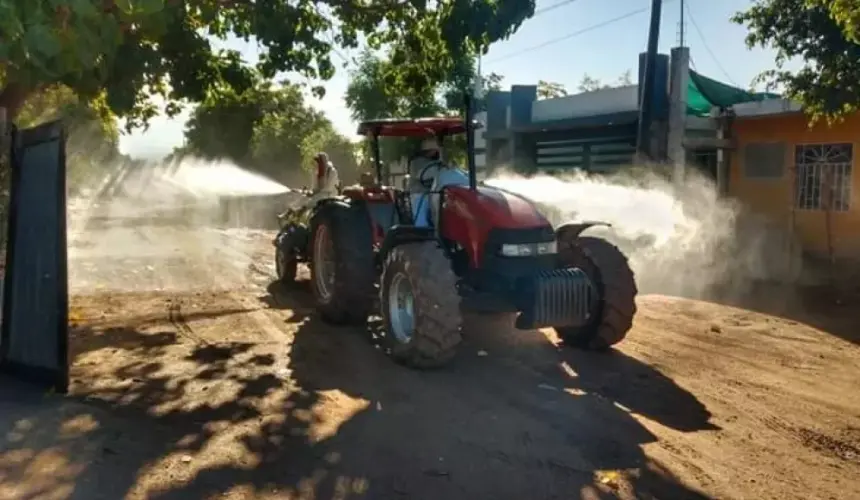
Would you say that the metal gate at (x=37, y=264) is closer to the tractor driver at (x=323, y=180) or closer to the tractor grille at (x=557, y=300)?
the tractor grille at (x=557, y=300)

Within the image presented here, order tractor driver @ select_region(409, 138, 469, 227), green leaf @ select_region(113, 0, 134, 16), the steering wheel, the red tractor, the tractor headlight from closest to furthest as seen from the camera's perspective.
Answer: green leaf @ select_region(113, 0, 134, 16) < the red tractor < the tractor headlight < tractor driver @ select_region(409, 138, 469, 227) < the steering wheel

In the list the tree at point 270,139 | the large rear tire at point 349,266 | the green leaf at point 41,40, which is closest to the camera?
the green leaf at point 41,40

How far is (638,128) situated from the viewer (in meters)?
19.5

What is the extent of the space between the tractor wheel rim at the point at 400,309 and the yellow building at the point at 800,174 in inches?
384

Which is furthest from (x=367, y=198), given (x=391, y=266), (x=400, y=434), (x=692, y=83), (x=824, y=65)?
(x=692, y=83)

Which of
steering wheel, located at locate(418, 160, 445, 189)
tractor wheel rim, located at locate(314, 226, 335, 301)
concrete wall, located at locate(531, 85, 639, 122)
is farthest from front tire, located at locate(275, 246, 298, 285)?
concrete wall, located at locate(531, 85, 639, 122)

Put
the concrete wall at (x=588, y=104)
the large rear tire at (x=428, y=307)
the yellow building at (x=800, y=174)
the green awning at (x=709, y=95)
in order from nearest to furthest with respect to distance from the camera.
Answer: the large rear tire at (x=428, y=307) < the yellow building at (x=800, y=174) < the green awning at (x=709, y=95) < the concrete wall at (x=588, y=104)

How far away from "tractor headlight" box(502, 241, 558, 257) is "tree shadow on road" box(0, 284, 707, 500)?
106cm

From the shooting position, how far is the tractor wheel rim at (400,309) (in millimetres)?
7934

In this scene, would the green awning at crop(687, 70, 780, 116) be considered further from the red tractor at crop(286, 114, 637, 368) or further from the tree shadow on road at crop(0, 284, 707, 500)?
the tree shadow on road at crop(0, 284, 707, 500)

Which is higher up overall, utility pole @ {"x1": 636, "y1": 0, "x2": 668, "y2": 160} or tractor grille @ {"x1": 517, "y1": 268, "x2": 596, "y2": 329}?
utility pole @ {"x1": 636, "y1": 0, "x2": 668, "y2": 160}

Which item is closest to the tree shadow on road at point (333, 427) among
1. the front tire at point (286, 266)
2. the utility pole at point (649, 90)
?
the front tire at point (286, 266)

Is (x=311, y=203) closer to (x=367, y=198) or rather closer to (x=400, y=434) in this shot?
(x=367, y=198)

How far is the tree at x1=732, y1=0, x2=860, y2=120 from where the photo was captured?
40.6 feet
